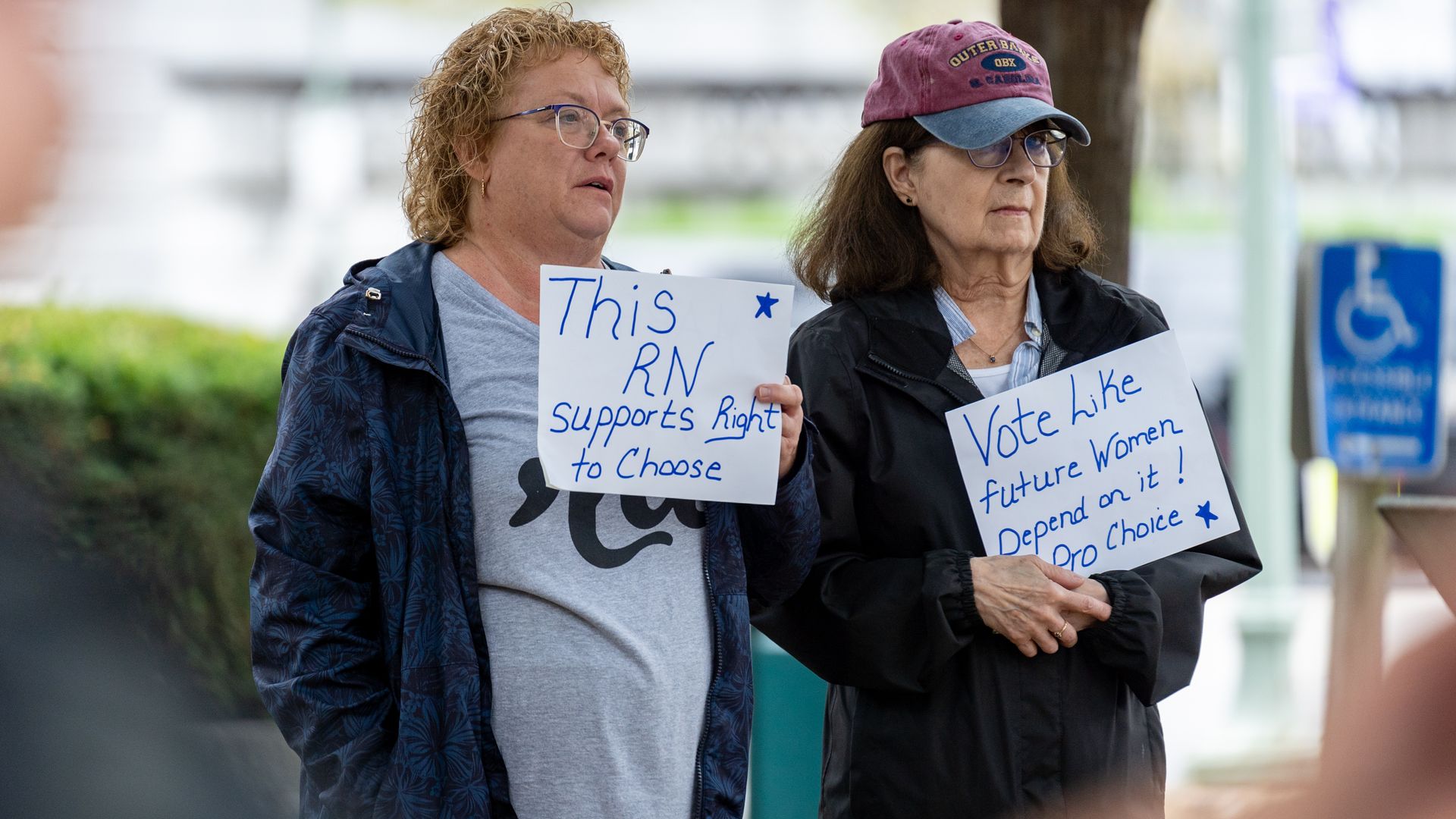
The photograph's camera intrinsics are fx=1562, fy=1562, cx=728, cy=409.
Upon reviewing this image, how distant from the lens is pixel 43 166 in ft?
2.36

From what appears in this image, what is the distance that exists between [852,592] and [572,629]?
0.51m

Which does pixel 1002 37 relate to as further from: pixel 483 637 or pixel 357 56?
pixel 357 56

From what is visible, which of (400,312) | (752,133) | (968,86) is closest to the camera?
(400,312)

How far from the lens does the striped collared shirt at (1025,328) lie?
8.66 ft

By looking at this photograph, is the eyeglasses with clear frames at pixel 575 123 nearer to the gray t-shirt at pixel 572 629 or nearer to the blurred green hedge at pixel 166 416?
the gray t-shirt at pixel 572 629

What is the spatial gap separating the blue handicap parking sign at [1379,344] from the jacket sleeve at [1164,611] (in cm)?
243

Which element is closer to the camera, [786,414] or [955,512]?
[786,414]

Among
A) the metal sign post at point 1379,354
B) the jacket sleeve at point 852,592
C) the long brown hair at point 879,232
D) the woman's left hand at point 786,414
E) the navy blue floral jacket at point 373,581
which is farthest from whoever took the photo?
the metal sign post at point 1379,354

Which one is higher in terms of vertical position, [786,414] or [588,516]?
[786,414]

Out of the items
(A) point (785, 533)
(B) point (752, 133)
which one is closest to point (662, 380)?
(A) point (785, 533)

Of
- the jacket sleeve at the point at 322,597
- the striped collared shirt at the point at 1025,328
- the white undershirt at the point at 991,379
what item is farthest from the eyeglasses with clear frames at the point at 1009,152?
the jacket sleeve at the point at 322,597

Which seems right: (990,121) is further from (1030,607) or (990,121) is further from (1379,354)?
(1379,354)

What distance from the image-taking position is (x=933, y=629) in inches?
94.5

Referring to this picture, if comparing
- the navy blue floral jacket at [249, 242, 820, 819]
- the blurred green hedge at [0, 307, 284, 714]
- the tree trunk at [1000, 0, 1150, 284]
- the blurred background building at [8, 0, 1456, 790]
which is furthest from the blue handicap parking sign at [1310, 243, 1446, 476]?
the blurred background building at [8, 0, 1456, 790]
